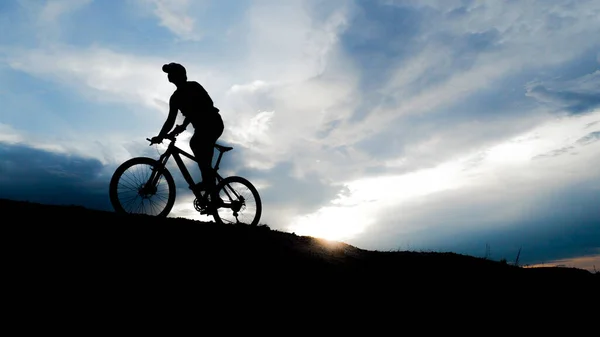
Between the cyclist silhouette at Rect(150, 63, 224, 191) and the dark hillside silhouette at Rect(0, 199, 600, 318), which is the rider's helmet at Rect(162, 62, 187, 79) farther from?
the dark hillside silhouette at Rect(0, 199, 600, 318)

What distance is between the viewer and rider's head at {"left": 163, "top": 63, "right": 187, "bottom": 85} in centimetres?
811

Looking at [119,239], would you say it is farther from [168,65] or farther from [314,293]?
[168,65]

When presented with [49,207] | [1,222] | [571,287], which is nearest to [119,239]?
[1,222]

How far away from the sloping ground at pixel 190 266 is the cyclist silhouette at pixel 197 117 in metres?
1.56

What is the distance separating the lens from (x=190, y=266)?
Answer: 502 cm

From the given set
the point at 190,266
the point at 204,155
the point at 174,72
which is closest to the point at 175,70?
the point at 174,72

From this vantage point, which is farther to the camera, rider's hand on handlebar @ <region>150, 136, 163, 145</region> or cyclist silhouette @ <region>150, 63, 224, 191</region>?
cyclist silhouette @ <region>150, 63, 224, 191</region>

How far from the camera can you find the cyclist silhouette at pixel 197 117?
8.11 metres

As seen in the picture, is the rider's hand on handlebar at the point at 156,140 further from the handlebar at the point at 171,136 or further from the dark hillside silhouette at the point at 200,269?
the dark hillside silhouette at the point at 200,269

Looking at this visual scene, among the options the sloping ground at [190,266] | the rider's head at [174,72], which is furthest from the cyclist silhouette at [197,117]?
the sloping ground at [190,266]

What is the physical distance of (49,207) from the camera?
22.4 ft

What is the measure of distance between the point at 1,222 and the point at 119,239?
1.77m

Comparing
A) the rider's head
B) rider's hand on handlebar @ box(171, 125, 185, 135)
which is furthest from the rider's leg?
the rider's head

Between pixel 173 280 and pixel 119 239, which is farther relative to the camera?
pixel 119 239
